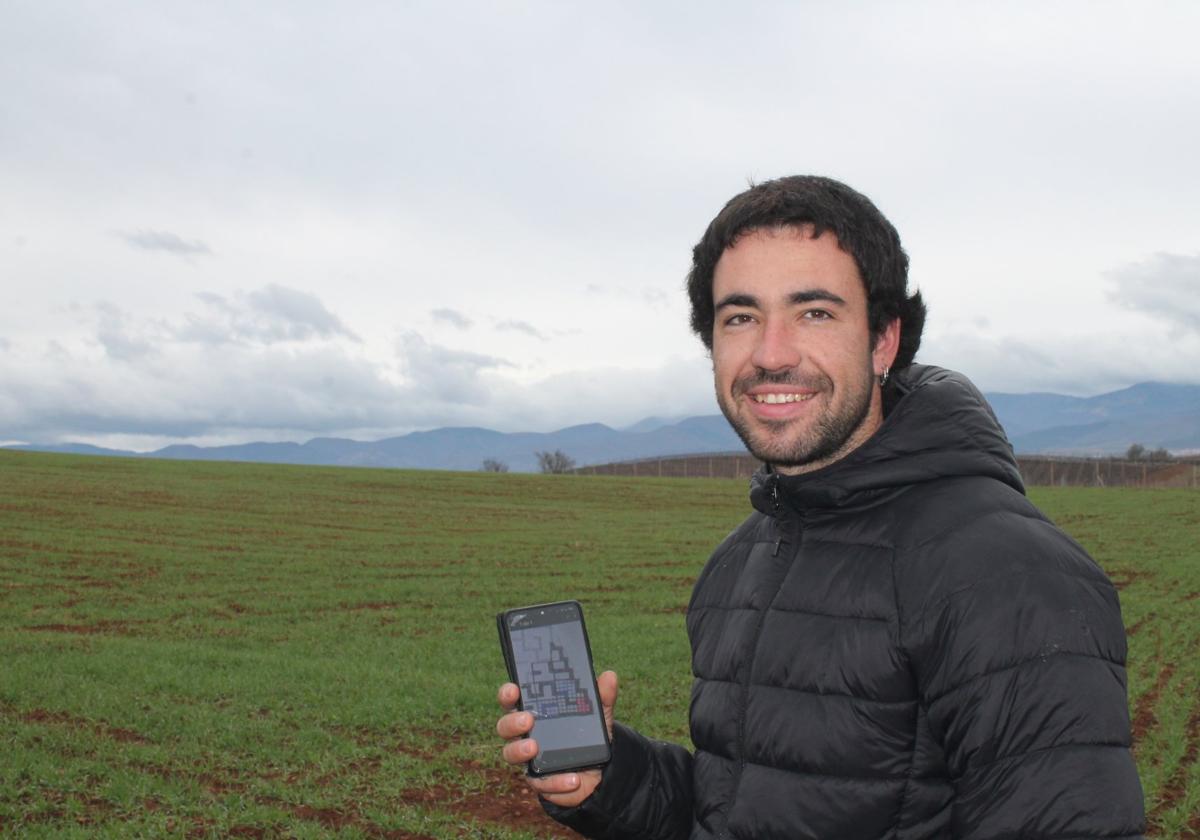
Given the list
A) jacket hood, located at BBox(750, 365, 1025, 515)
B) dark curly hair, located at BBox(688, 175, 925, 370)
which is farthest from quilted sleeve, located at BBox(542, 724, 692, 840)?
dark curly hair, located at BBox(688, 175, 925, 370)

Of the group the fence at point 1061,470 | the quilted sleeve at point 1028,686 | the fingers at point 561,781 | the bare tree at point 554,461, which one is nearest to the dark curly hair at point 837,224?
the quilted sleeve at point 1028,686

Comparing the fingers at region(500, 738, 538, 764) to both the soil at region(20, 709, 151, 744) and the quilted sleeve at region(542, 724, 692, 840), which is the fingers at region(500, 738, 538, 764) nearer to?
the quilted sleeve at region(542, 724, 692, 840)

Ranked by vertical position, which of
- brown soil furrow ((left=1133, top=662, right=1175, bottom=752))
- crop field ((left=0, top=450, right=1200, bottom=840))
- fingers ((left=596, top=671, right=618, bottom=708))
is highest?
fingers ((left=596, top=671, right=618, bottom=708))

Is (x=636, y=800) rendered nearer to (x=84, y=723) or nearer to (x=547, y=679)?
(x=547, y=679)

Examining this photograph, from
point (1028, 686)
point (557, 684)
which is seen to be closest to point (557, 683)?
point (557, 684)

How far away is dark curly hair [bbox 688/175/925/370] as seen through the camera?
106 inches

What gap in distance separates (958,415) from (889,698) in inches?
28.1

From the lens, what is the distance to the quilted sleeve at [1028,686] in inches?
78.1

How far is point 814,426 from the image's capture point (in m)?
2.72

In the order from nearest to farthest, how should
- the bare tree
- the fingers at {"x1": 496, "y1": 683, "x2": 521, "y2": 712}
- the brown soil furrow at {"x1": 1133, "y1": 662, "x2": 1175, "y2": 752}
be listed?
the fingers at {"x1": 496, "y1": 683, "x2": 521, "y2": 712} → the brown soil furrow at {"x1": 1133, "y1": 662, "x2": 1175, "y2": 752} → the bare tree

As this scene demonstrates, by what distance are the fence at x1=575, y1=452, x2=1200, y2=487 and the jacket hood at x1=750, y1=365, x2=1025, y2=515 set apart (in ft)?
218

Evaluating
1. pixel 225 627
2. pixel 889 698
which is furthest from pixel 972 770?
pixel 225 627

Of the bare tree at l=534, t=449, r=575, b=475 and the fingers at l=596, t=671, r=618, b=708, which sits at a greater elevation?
the bare tree at l=534, t=449, r=575, b=475

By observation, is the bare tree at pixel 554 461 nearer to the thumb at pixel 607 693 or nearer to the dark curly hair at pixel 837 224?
the thumb at pixel 607 693
